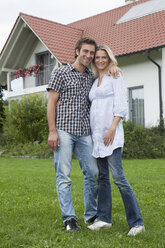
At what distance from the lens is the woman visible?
384cm

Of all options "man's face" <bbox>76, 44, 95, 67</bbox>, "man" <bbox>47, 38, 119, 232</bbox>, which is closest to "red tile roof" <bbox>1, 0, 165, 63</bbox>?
"man's face" <bbox>76, 44, 95, 67</bbox>

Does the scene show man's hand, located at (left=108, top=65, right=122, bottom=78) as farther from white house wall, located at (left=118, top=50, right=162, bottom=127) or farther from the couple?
white house wall, located at (left=118, top=50, right=162, bottom=127)

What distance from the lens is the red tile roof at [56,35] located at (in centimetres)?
1779

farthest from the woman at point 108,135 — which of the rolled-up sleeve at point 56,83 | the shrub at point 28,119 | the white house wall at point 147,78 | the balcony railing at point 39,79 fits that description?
the balcony railing at point 39,79

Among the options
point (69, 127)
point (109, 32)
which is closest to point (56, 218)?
point (69, 127)

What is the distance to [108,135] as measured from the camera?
382cm

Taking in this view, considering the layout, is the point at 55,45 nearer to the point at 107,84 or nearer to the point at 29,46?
the point at 29,46

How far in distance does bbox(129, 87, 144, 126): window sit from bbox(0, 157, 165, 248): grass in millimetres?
8014

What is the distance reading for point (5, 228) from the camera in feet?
13.7

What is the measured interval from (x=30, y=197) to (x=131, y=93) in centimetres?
1086

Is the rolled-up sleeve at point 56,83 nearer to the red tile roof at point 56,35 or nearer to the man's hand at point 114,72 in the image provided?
the man's hand at point 114,72

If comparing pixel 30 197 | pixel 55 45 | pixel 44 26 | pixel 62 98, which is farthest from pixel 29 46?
pixel 62 98

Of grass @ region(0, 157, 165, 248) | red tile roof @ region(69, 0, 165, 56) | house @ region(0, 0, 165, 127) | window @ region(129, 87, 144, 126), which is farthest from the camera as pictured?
window @ region(129, 87, 144, 126)

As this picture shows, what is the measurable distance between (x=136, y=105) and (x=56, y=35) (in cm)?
638
